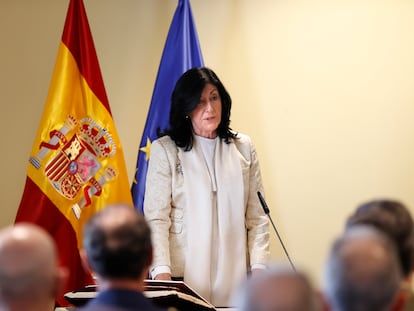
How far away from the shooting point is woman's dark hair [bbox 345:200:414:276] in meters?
2.29

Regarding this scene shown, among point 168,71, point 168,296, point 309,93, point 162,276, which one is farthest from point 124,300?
point 309,93

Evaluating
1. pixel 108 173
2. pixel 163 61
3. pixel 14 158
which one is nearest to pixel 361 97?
pixel 163 61

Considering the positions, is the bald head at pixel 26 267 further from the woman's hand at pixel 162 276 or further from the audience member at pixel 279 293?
the woman's hand at pixel 162 276

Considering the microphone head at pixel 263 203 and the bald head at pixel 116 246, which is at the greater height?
the bald head at pixel 116 246

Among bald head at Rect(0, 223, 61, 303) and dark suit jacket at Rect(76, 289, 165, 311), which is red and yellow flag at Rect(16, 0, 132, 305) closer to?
dark suit jacket at Rect(76, 289, 165, 311)

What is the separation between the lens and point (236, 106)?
5.14m

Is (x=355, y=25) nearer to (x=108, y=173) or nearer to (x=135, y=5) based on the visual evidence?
(x=135, y=5)

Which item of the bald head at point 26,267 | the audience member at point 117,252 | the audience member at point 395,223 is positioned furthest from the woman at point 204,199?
the bald head at point 26,267

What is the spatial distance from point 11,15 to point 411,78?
2447 mm

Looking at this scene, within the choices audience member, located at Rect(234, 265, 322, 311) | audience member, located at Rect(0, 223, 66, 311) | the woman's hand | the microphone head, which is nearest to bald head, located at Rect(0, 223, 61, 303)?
audience member, located at Rect(0, 223, 66, 311)

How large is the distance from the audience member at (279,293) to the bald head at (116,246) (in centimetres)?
47

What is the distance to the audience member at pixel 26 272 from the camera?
1873mm

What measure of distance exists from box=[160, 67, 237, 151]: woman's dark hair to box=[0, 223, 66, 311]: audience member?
2006 millimetres

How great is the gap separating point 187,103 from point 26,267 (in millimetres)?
2083
